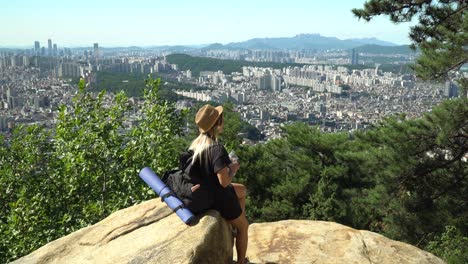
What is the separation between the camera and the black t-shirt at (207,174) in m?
3.21

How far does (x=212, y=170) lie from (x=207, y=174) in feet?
0.19

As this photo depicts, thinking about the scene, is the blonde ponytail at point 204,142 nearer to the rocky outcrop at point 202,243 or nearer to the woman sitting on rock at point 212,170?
the woman sitting on rock at point 212,170

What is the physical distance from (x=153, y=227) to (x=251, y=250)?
1187 mm

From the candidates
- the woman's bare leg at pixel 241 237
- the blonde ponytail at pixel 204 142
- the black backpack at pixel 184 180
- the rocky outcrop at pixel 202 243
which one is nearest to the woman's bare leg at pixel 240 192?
the woman's bare leg at pixel 241 237

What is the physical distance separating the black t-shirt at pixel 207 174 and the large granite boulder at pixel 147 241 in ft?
0.38

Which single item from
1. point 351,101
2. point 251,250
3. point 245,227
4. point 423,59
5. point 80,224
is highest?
point 423,59

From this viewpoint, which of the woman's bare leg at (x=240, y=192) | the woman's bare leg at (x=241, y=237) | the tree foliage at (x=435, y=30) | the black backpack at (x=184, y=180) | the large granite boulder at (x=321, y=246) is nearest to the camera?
the black backpack at (x=184, y=180)

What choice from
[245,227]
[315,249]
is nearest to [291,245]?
[315,249]

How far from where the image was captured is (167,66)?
141 meters

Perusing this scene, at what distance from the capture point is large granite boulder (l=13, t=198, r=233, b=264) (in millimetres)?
3193

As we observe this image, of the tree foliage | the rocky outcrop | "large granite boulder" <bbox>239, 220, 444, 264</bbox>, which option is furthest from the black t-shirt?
the tree foliage

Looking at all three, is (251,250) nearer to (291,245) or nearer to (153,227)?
(291,245)

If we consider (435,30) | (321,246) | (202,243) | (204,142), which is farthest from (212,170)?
(435,30)

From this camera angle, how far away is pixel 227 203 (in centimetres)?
352
